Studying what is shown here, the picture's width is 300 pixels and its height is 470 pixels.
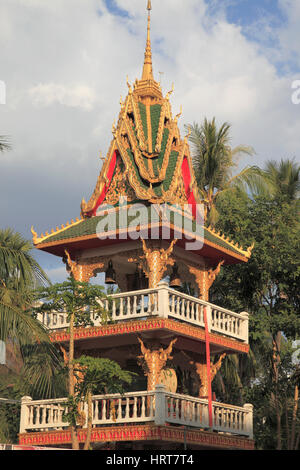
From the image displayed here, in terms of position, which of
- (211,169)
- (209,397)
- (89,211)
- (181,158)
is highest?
(211,169)

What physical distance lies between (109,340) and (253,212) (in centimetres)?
952

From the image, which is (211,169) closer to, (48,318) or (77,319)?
(48,318)

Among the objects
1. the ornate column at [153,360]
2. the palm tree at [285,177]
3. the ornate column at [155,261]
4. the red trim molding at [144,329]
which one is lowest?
the ornate column at [153,360]

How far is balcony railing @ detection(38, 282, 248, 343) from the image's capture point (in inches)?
914

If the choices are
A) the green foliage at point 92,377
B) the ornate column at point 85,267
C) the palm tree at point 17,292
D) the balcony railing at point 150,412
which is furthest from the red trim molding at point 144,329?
the palm tree at point 17,292

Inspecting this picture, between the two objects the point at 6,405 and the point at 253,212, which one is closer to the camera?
the point at 6,405

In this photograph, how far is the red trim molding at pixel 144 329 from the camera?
22984 millimetres

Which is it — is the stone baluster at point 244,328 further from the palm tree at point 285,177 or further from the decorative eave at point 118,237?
the palm tree at point 285,177

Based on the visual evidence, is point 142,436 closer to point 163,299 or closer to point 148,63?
point 163,299

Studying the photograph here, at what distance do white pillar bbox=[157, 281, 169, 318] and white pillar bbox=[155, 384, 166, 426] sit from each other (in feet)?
6.83

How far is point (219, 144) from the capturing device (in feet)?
123

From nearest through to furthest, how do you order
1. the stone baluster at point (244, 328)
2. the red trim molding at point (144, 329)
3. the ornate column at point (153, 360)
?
1. the red trim molding at point (144, 329)
2. the ornate column at point (153, 360)
3. the stone baluster at point (244, 328)

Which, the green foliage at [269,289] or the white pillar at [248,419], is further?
the green foliage at [269,289]
